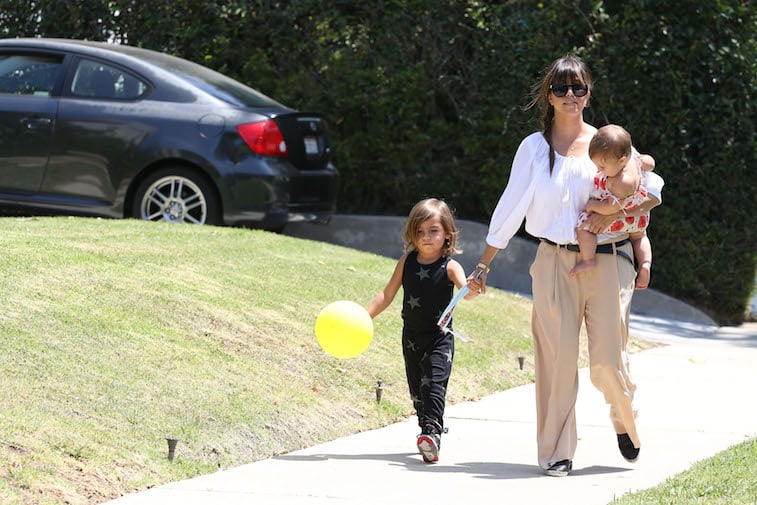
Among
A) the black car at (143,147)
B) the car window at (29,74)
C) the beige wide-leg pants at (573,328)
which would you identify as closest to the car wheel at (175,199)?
the black car at (143,147)

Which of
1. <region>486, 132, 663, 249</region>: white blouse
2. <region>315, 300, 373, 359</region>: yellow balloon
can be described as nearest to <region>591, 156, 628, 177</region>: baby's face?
<region>486, 132, 663, 249</region>: white blouse

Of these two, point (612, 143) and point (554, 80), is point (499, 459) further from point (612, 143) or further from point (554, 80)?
point (554, 80)

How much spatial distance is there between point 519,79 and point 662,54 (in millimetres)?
1428

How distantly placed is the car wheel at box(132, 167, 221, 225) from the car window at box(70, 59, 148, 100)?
2.55 ft

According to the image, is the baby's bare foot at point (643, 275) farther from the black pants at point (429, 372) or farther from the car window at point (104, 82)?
the car window at point (104, 82)

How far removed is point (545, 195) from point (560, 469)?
1167 mm

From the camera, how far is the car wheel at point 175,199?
10766 mm

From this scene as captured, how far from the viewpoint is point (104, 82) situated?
36.3ft

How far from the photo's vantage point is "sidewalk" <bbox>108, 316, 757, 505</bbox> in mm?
5078

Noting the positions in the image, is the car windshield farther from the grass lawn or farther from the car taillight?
the grass lawn

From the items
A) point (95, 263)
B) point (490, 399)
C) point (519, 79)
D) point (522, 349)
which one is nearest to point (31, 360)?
point (95, 263)

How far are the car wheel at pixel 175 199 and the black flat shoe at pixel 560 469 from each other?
5.73 metres

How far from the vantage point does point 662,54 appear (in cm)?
1219

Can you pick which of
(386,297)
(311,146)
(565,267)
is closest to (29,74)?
(311,146)
